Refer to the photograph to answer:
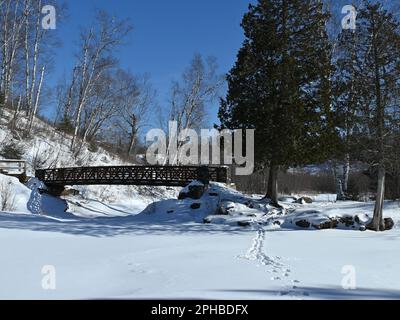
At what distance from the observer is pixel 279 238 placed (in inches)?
520

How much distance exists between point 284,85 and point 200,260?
1154 cm

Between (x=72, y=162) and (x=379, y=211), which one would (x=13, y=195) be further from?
(x=379, y=211)

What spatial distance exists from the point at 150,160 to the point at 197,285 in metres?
49.2

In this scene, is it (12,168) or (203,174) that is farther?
(12,168)

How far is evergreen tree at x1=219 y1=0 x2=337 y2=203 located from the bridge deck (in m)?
4.62

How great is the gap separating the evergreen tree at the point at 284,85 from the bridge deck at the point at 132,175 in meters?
4.62

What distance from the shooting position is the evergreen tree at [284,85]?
58.7 ft

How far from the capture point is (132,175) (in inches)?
1162

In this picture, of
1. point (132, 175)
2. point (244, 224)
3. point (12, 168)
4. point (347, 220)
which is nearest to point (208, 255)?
point (244, 224)

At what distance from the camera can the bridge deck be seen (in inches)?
920

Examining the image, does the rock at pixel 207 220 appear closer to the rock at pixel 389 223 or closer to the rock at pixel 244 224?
the rock at pixel 244 224

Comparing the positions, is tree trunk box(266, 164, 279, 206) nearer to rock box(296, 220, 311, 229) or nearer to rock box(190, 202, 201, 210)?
rock box(296, 220, 311, 229)
